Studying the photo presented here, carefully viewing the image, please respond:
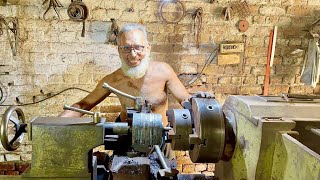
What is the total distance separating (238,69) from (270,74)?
1.10ft

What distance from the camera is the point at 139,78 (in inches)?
95.8

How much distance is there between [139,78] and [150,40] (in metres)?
0.46

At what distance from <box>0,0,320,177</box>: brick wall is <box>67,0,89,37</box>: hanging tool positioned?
45 millimetres

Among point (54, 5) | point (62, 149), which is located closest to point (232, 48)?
point (54, 5)

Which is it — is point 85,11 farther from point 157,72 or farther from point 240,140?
point 240,140

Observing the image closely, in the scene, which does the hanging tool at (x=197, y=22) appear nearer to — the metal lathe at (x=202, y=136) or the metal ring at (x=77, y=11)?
the metal ring at (x=77, y=11)

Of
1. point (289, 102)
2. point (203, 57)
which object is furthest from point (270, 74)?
point (289, 102)

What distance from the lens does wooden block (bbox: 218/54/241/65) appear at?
2.81 meters

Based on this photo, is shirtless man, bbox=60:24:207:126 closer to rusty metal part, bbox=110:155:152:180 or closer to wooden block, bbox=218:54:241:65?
wooden block, bbox=218:54:241:65

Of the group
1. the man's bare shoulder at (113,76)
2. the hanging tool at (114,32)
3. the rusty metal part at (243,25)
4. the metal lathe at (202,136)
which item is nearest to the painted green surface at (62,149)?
the metal lathe at (202,136)

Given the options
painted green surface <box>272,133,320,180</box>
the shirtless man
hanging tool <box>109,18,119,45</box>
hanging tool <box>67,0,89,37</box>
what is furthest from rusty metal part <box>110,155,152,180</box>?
hanging tool <box>67,0,89,37</box>

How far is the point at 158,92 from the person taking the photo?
8.01 ft

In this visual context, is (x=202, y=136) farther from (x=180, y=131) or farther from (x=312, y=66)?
(x=312, y=66)

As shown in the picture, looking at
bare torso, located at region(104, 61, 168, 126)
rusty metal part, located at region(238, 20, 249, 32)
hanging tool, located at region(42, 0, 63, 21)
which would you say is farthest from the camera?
rusty metal part, located at region(238, 20, 249, 32)
